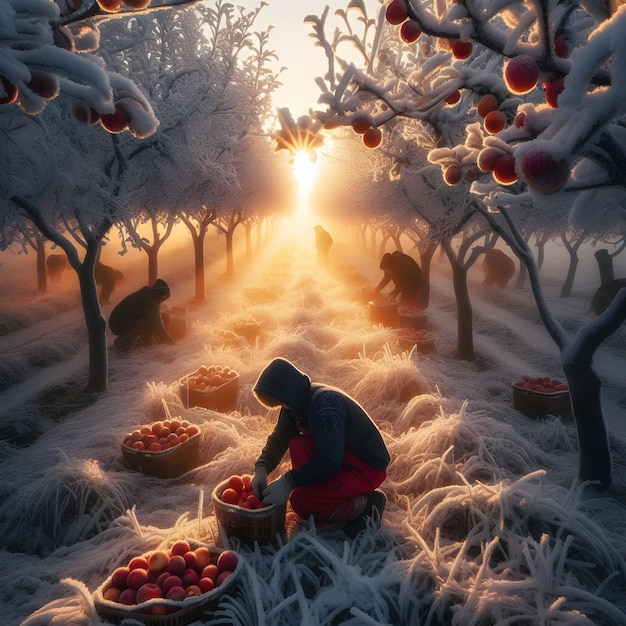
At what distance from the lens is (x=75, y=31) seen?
7.93 ft

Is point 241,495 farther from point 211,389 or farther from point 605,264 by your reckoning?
point 605,264

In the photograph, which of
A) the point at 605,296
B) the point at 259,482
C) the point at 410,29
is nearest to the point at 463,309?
the point at 605,296

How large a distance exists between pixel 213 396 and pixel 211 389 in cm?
11

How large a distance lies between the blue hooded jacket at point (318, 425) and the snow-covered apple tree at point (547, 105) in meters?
1.86

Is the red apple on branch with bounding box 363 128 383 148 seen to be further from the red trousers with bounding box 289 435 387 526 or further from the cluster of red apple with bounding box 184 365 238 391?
the cluster of red apple with bounding box 184 365 238 391

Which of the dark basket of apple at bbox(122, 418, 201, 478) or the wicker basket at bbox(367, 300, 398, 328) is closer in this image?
the dark basket of apple at bbox(122, 418, 201, 478)

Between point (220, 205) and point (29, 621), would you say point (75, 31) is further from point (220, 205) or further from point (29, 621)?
point (220, 205)

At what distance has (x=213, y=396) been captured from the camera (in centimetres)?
644

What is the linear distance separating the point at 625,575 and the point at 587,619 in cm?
90

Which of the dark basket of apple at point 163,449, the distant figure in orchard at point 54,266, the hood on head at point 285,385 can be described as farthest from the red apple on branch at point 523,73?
the distant figure in orchard at point 54,266

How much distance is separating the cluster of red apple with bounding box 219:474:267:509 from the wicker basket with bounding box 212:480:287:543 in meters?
0.09

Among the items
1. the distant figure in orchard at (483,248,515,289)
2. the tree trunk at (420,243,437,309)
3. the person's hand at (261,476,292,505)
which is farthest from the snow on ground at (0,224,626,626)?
the distant figure in orchard at (483,248,515,289)

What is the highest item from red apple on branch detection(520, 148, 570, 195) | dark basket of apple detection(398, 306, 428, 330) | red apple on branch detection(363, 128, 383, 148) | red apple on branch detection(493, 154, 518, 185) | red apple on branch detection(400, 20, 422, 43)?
red apple on branch detection(400, 20, 422, 43)

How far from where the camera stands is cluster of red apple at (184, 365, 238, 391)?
6.63m
